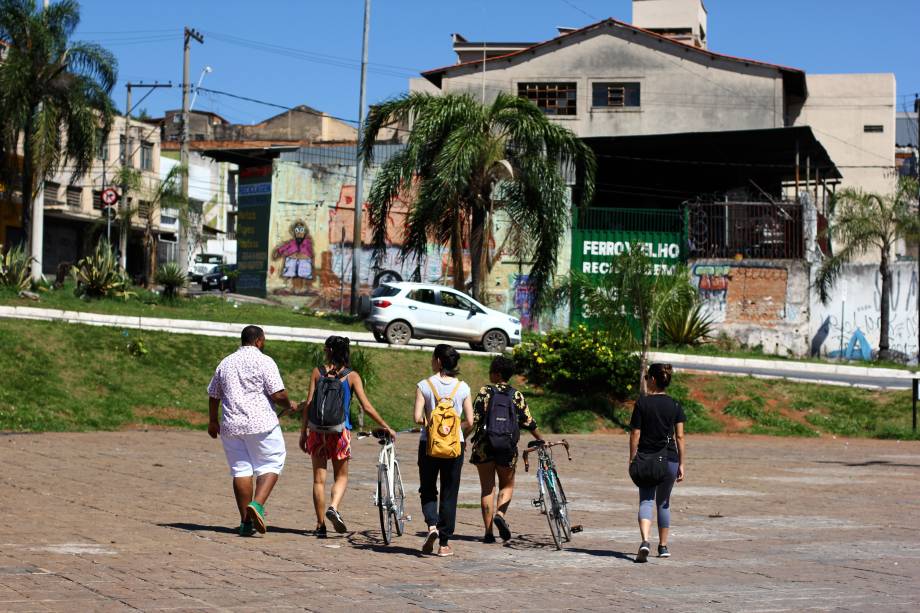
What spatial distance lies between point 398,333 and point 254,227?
17.3 m

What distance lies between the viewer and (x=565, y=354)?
26141 millimetres

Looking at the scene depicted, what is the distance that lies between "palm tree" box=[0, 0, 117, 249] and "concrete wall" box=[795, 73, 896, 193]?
34.5 m

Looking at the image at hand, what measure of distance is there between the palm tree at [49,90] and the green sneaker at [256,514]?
26.3 meters

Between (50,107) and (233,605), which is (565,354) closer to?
(50,107)

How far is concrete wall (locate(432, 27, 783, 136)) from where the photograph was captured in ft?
167

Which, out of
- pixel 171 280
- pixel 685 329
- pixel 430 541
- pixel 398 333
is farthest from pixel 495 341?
pixel 430 541

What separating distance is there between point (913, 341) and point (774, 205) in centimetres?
586

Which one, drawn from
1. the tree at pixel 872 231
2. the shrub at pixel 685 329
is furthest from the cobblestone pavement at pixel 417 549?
the tree at pixel 872 231

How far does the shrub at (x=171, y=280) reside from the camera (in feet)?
111

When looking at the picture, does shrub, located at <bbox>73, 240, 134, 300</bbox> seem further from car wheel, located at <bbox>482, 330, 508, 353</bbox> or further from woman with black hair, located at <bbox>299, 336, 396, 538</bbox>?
woman with black hair, located at <bbox>299, 336, 396, 538</bbox>

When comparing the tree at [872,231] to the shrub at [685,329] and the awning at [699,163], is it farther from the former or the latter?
the shrub at [685,329]

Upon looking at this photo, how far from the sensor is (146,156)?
2643 inches

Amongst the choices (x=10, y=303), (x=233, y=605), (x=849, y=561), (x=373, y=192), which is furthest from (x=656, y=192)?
(x=233, y=605)

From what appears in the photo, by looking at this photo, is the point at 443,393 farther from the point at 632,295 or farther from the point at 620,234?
the point at 620,234
